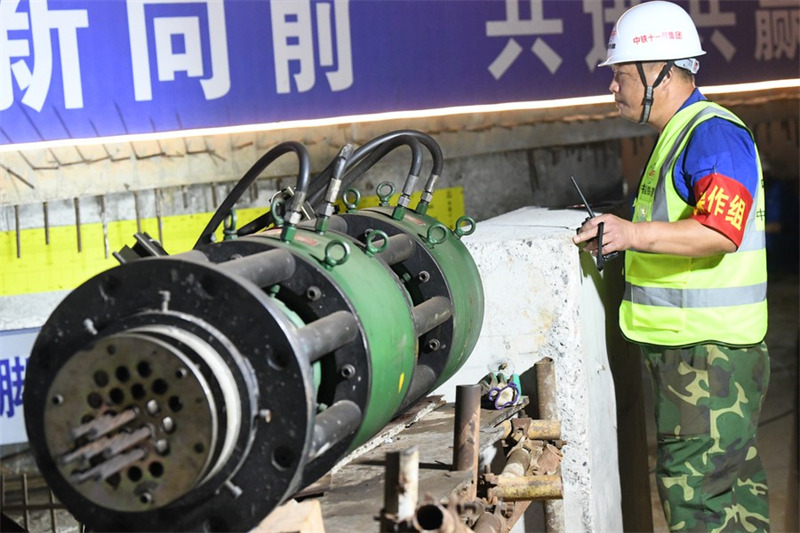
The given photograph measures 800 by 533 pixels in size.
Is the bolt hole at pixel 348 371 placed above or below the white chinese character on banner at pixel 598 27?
below

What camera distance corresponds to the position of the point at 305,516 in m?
1.90

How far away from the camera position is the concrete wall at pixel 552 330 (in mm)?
3230

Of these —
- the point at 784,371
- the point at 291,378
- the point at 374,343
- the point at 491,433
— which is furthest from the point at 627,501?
the point at 784,371

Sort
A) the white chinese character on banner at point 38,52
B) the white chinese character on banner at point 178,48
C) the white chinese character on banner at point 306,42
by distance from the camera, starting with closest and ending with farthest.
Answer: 1. the white chinese character on banner at point 38,52
2. the white chinese character on banner at point 178,48
3. the white chinese character on banner at point 306,42

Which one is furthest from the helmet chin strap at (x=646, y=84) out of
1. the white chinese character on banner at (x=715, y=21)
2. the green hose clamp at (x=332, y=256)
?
the white chinese character on banner at (x=715, y=21)

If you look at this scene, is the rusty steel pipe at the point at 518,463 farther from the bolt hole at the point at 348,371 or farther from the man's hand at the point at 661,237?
the bolt hole at the point at 348,371

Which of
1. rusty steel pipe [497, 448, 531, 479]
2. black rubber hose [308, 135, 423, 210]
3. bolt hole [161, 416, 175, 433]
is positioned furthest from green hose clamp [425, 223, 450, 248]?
bolt hole [161, 416, 175, 433]

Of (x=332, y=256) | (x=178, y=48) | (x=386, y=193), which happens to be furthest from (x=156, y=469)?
(x=178, y=48)

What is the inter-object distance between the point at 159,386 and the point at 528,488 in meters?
1.09

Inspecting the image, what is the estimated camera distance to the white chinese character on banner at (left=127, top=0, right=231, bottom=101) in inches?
177

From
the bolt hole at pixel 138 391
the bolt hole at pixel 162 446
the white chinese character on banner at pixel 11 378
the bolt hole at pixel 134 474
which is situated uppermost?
the bolt hole at pixel 138 391

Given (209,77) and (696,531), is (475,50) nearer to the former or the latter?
(209,77)

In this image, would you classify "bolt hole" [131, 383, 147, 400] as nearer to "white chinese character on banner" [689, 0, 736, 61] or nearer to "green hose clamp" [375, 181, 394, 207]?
"green hose clamp" [375, 181, 394, 207]

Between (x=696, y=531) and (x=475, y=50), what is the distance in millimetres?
3022
